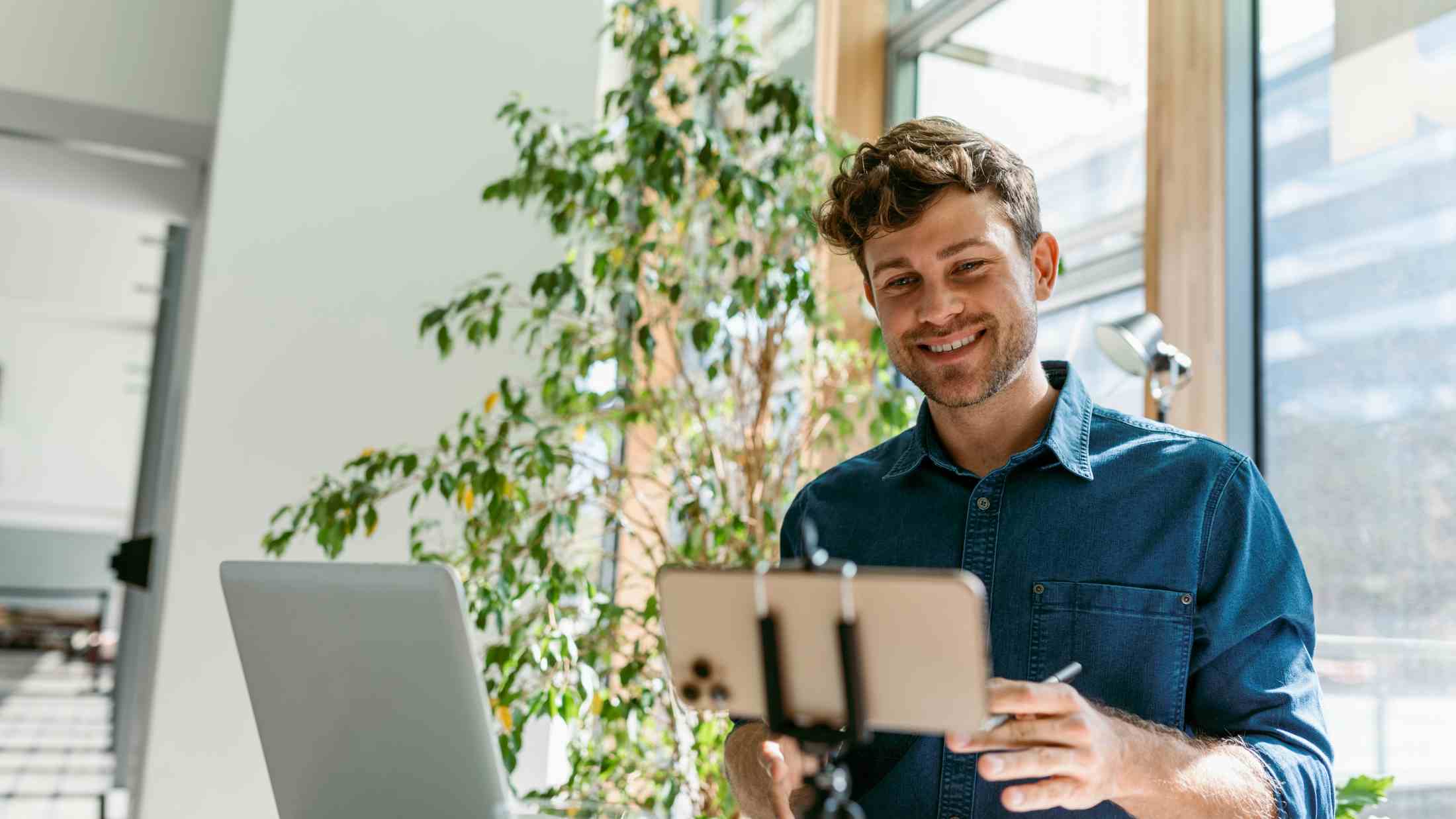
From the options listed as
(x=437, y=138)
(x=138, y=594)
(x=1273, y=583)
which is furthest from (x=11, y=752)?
(x=1273, y=583)

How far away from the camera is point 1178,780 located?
1085 mm

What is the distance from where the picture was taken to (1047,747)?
916 millimetres

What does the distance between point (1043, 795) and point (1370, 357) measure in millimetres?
1741

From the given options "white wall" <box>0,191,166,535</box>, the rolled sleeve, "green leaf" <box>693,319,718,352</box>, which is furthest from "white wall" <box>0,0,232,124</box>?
the rolled sleeve

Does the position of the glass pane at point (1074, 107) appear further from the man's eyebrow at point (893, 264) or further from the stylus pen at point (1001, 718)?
the stylus pen at point (1001, 718)

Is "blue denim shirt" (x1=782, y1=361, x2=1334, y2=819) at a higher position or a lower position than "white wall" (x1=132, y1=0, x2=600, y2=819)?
lower

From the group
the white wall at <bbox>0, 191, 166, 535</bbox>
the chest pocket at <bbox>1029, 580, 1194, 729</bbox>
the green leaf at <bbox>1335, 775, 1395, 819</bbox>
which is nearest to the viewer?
the chest pocket at <bbox>1029, 580, 1194, 729</bbox>

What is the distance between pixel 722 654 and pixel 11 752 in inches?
269

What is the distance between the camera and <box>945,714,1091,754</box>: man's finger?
0.90 m

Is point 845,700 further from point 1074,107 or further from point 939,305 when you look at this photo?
point 1074,107

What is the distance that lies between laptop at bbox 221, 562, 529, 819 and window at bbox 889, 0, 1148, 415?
6.46ft

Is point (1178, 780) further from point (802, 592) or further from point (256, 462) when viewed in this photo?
point (256, 462)

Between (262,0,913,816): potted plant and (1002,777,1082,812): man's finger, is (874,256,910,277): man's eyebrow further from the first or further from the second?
(262,0,913,816): potted plant

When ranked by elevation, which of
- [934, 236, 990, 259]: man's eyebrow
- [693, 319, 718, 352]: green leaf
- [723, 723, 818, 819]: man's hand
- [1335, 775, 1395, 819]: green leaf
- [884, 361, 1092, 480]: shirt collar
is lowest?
[1335, 775, 1395, 819]: green leaf
